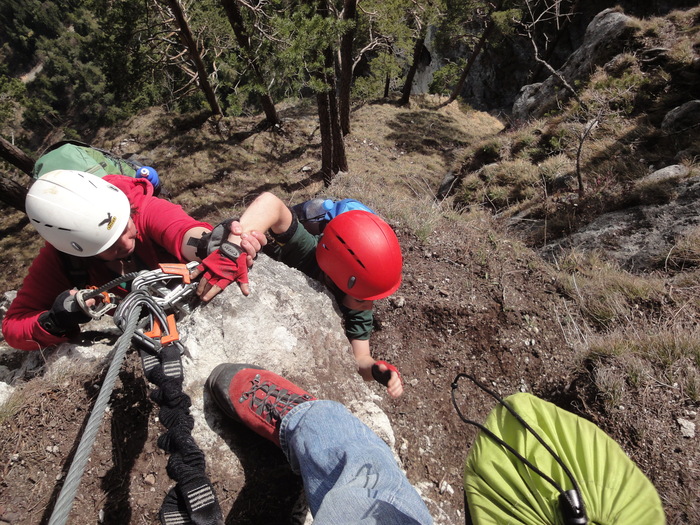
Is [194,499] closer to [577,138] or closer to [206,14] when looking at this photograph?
[577,138]

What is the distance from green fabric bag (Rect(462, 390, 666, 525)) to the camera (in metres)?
1.14

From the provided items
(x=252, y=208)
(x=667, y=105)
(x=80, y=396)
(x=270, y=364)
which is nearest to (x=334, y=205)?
(x=252, y=208)

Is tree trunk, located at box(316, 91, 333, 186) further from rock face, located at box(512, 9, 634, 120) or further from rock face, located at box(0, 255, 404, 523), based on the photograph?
rock face, located at box(512, 9, 634, 120)

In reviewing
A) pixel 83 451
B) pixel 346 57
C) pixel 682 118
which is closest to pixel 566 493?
pixel 83 451

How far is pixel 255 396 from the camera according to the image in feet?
6.24

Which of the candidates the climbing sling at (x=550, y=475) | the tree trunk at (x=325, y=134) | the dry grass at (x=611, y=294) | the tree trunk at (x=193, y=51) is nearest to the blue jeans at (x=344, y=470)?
the climbing sling at (x=550, y=475)

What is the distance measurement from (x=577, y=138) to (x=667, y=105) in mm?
1970

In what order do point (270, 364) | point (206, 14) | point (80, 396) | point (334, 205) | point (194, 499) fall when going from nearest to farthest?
point (194, 499) < point (80, 396) < point (270, 364) < point (334, 205) < point (206, 14)

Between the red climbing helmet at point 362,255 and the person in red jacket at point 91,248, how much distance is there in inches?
25.6

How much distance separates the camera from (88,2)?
9.05 meters

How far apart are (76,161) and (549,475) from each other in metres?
4.68

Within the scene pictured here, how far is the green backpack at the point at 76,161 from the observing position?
3.47m

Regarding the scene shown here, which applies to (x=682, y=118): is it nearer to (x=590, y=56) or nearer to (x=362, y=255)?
(x=590, y=56)

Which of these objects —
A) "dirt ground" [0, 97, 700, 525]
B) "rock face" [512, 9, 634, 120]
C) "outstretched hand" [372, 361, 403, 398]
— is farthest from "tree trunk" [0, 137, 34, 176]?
"rock face" [512, 9, 634, 120]
